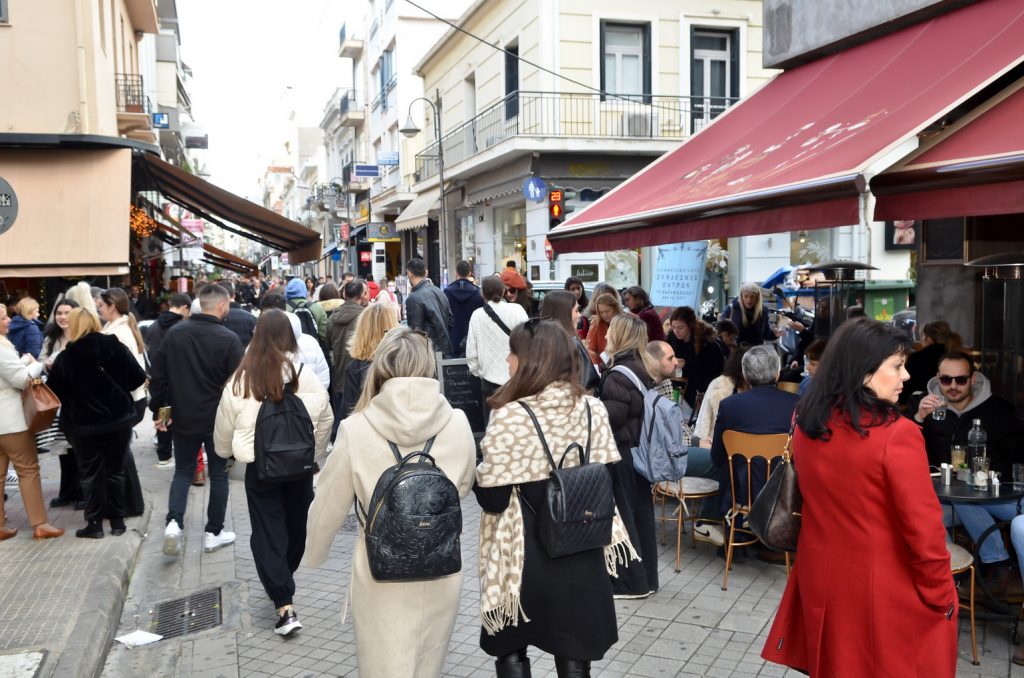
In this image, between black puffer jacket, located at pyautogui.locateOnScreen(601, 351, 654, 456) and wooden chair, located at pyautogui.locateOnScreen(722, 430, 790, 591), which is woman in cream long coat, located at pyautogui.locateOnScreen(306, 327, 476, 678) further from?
wooden chair, located at pyautogui.locateOnScreen(722, 430, 790, 591)

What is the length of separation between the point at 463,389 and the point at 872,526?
20.7 feet

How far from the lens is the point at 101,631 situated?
4.88 m

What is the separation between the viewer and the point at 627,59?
1841cm

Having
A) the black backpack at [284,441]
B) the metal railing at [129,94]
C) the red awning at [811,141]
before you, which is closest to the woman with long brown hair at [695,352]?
the red awning at [811,141]

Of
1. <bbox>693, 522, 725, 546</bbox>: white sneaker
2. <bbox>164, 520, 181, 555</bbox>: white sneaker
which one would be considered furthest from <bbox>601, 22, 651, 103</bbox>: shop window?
<bbox>164, 520, 181, 555</bbox>: white sneaker

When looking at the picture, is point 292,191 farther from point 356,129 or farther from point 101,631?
point 101,631

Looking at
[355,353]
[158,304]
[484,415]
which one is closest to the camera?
[355,353]

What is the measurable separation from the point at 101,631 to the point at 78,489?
9.97 feet

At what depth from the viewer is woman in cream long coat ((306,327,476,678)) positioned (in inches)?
123

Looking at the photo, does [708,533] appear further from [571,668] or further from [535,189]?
[535,189]

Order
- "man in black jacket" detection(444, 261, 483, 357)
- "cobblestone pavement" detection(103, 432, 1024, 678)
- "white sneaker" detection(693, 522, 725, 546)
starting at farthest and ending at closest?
"man in black jacket" detection(444, 261, 483, 357), "white sneaker" detection(693, 522, 725, 546), "cobblestone pavement" detection(103, 432, 1024, 678)

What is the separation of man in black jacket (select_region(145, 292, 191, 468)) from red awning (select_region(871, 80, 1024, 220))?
5.53 meters

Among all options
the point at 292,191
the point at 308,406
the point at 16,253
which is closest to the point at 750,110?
the point at 308,406

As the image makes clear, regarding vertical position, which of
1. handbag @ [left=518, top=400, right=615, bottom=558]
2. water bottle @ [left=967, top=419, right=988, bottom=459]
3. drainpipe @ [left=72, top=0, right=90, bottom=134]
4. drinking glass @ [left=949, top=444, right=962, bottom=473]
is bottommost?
drinking glass @ [left=949, top=444, right=962, bottom=473]
